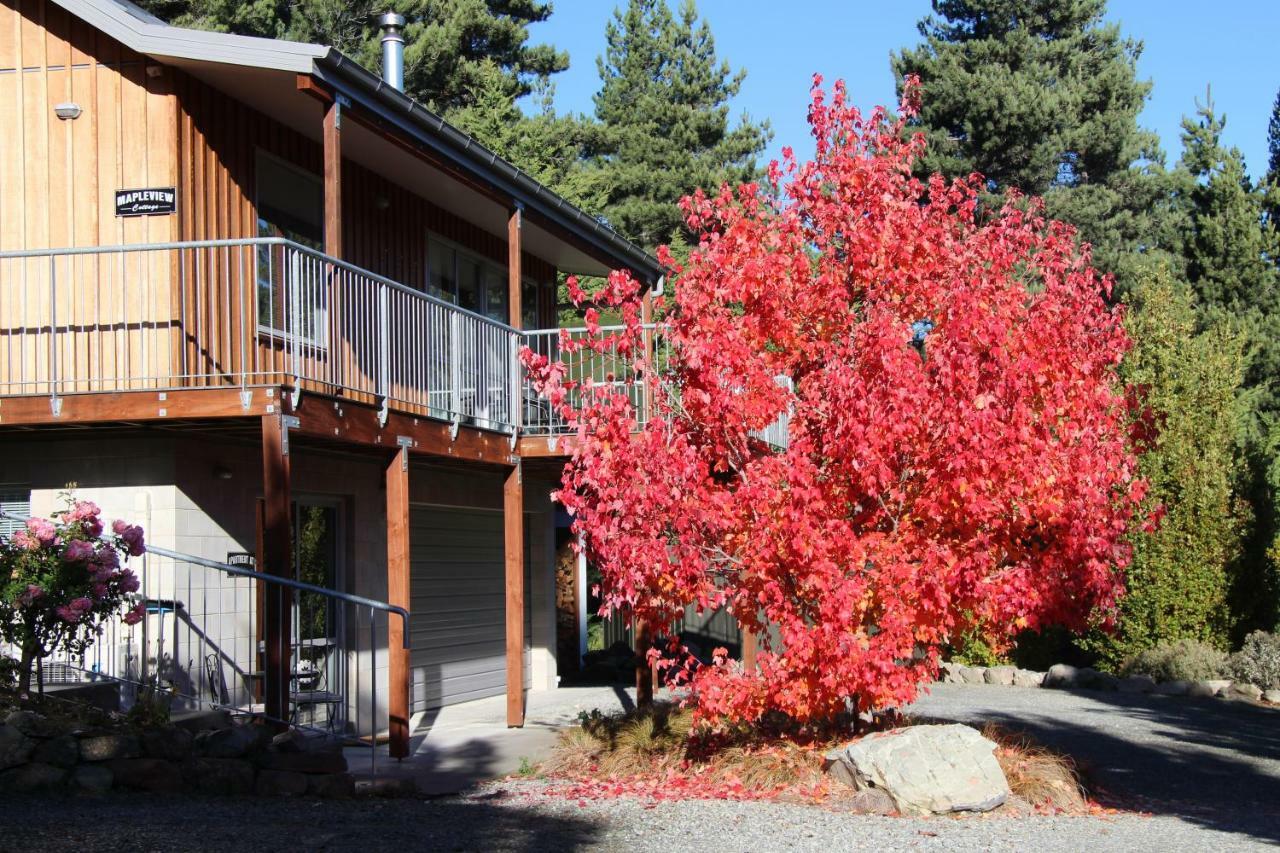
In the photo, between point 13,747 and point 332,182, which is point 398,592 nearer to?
point 332,182

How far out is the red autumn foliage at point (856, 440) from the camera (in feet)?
29.4

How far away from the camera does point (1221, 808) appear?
33.5ft

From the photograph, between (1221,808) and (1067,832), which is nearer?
(1067,832)

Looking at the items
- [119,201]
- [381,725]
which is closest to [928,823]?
[381,725]

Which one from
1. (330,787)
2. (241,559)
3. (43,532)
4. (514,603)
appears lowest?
(330,787)

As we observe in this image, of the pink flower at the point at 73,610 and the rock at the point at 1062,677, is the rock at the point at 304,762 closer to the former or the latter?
the pink flower at the point at 73,610

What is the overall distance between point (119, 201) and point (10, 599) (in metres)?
4.18

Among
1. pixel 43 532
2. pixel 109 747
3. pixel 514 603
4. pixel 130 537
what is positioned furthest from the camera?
pixel 514 603

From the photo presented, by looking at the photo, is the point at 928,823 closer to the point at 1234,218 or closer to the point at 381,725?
the point at 381,725

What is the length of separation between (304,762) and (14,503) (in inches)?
161

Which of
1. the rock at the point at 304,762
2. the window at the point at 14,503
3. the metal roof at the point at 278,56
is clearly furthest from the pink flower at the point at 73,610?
the metal roof at the point at 278,56

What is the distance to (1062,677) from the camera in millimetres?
19219

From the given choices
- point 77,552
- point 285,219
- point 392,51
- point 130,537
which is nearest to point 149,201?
point 285,219

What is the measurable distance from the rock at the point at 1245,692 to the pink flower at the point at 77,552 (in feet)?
47.7
